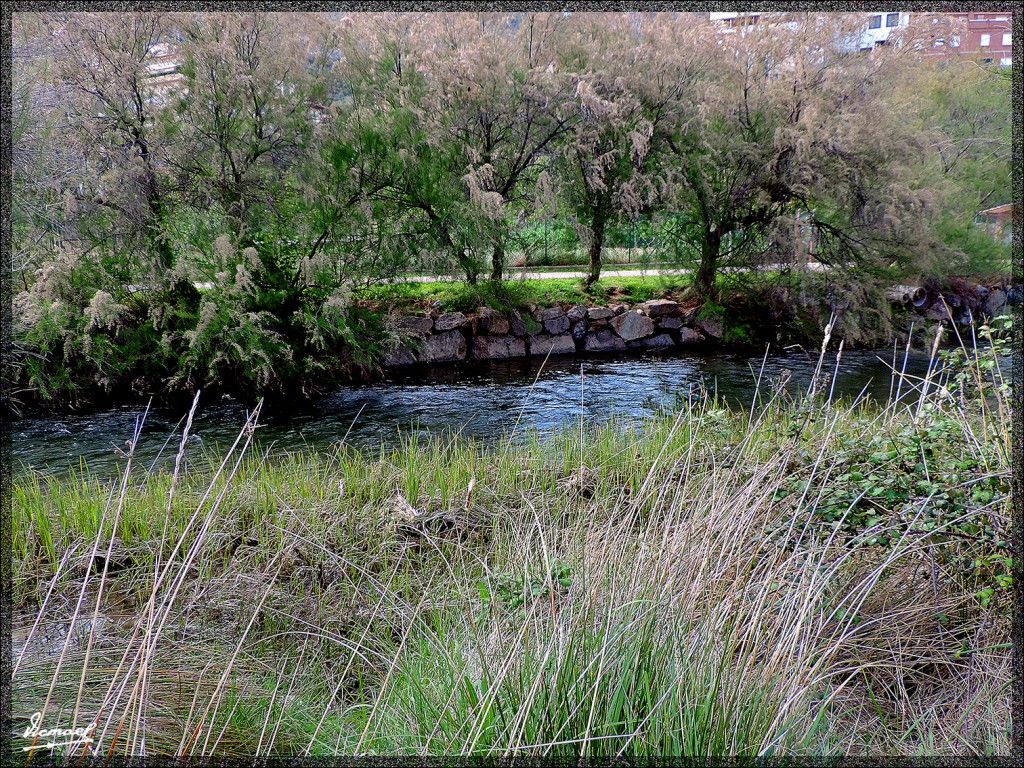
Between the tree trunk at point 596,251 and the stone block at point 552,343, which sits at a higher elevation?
the tree trunk at point 596,251

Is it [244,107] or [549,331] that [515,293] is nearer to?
[549,331]

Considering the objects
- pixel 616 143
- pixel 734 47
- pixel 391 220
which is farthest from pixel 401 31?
pixel 734 47

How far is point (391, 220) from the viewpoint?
10484 millimetres

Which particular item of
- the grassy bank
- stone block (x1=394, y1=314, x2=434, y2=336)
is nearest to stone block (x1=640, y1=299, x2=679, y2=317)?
stone block (x1=394, y1=314, x2=434, y2=336)

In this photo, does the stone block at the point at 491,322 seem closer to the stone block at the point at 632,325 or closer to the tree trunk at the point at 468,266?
the tree trunk at the point at 468,266

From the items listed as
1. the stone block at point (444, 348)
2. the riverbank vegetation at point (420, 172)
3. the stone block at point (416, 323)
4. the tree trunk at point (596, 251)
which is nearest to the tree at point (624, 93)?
the riverbank vegetation at point (420, 172)

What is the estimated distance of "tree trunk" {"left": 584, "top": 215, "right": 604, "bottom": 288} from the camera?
12750mm

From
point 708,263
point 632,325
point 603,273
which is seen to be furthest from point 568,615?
point 603,273

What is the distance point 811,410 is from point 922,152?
33.4 feet

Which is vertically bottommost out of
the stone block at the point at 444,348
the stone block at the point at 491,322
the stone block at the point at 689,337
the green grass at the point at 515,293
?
the stone block at the point at 689,337

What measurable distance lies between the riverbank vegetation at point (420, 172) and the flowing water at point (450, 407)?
644 mm

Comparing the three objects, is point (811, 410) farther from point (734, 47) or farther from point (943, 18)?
point (943, 18)

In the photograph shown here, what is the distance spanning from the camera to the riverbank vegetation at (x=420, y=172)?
27.0ft

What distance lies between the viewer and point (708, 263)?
12.9 metres
